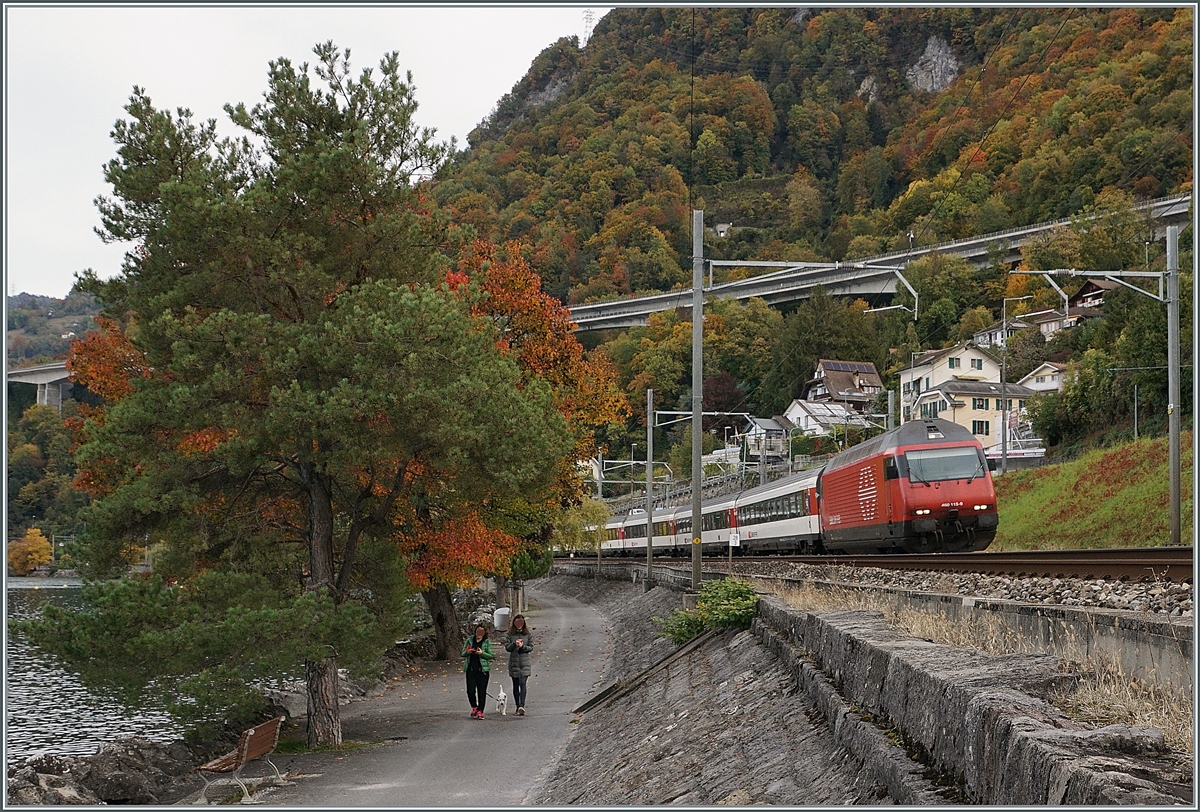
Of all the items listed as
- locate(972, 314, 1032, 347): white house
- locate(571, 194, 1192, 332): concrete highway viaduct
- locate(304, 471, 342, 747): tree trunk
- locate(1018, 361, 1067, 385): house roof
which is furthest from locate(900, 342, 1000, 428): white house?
locate(304, 471, 342, 747): tree trunk

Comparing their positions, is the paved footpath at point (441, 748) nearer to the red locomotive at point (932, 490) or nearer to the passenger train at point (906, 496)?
the passenger train at point (906, 496)

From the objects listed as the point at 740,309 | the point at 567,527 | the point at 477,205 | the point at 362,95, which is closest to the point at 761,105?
the point at 740,309

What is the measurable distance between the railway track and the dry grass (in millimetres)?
6027

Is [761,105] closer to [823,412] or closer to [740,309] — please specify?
[740,309]

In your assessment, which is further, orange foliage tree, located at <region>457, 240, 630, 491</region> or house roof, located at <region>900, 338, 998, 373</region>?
house roof, located at <region>900, 338, 998, 373</region>

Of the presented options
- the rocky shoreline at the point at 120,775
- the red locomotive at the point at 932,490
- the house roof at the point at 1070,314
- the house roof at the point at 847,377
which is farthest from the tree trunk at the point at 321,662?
the house roof at the point at 847,377

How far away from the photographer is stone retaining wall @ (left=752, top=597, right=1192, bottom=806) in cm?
394

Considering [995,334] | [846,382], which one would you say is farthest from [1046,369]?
[846,382]

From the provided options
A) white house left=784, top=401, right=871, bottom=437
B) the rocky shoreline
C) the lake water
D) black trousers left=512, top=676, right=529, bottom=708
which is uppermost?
white house left=784, top=401, right=871, bottom=437

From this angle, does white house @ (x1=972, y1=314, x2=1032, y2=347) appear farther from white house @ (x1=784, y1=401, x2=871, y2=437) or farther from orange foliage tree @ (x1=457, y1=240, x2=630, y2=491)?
orange foliage tree @ (x1=457, y1=240, x2=630, y2=491)

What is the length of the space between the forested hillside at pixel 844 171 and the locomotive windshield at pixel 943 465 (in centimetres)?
1238

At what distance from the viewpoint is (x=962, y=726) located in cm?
537

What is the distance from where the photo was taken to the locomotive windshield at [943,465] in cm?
2716

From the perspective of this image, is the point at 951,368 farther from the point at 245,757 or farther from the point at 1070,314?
the point at 245,757
